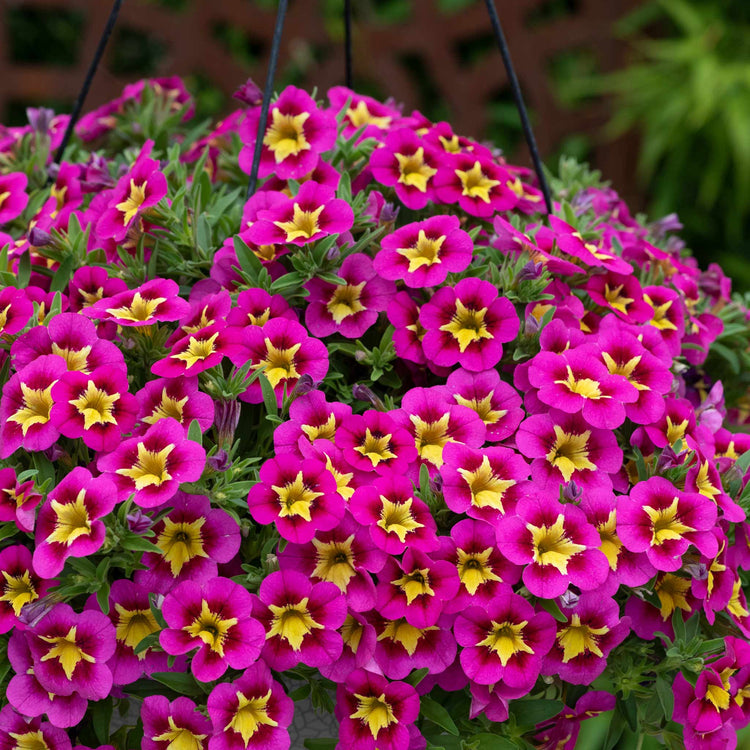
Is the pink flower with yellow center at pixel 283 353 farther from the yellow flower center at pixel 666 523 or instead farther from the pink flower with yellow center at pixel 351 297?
the yellow flower center at pixel 666 523

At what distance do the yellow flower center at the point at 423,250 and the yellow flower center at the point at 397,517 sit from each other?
0.73ft

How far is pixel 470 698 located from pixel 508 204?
17.8 inches

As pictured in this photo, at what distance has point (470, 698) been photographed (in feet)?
2.26

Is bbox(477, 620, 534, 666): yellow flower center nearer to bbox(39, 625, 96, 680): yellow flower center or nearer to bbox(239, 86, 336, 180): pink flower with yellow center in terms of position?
bbox(39, 625, 96, 680): yellow flower center

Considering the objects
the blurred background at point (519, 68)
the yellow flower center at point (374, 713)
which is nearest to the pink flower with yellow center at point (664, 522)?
the yellow flower center at point (374, 713)

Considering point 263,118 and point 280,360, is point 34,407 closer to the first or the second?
point 280,360

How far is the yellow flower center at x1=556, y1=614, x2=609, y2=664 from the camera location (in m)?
0.66

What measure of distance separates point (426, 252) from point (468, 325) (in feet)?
0.24

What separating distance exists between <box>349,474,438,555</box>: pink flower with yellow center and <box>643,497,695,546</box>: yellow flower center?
0.17m

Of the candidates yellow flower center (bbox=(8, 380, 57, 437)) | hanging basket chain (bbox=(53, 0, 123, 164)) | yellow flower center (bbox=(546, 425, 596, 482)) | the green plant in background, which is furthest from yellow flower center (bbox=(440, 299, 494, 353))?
the green plant in background

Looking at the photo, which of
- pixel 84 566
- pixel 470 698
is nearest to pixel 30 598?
pixel 84 566

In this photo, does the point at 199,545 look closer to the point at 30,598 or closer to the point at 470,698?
the point at 30,598

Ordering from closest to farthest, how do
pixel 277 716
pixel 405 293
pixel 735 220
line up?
1. pixel 277 716
2. pixel 405 293
3. pixel 735 220

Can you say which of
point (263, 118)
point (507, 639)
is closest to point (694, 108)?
point (263, 118)
